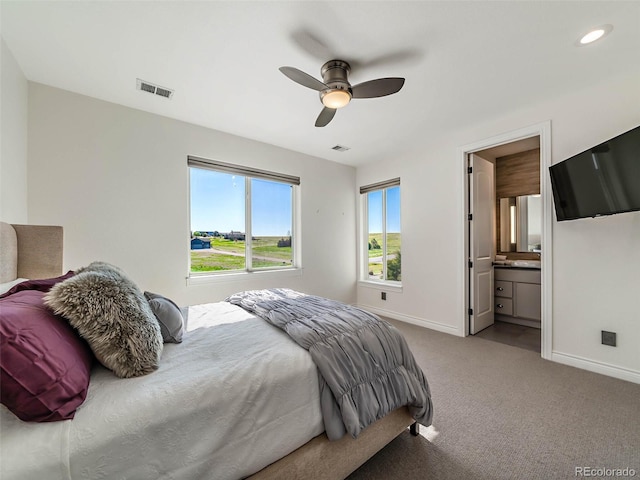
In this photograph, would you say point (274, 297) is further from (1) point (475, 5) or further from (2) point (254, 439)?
(1) point (475, 5)

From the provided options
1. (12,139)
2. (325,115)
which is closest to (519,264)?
(325,115)

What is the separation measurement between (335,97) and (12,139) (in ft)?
7.99

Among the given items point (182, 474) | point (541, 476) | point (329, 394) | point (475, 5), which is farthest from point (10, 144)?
point (541, 476)

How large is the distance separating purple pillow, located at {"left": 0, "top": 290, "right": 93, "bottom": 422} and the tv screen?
10.9 feet

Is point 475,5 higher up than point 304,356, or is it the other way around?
point 475,5

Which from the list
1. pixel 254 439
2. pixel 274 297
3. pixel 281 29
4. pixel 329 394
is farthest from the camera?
pixel 274 297

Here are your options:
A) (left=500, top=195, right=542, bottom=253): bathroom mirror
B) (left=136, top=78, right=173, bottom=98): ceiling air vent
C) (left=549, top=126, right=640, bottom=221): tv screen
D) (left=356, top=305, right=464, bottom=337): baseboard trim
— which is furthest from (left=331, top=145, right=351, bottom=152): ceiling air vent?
(left=500, top=195, right=542, bottom=253): bathroom mirror

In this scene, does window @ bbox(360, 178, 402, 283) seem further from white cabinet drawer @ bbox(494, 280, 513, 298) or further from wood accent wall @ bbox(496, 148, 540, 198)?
wood accent wall @ bbox(496, 148, 540, 198)

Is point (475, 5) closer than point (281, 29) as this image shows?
Yes

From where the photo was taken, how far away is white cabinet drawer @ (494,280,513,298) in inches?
151

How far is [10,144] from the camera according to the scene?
190 centimetres

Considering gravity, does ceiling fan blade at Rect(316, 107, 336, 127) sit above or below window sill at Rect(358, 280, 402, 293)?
above

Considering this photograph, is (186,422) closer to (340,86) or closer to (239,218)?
(340,86)

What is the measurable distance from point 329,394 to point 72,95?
3315 millimetres
